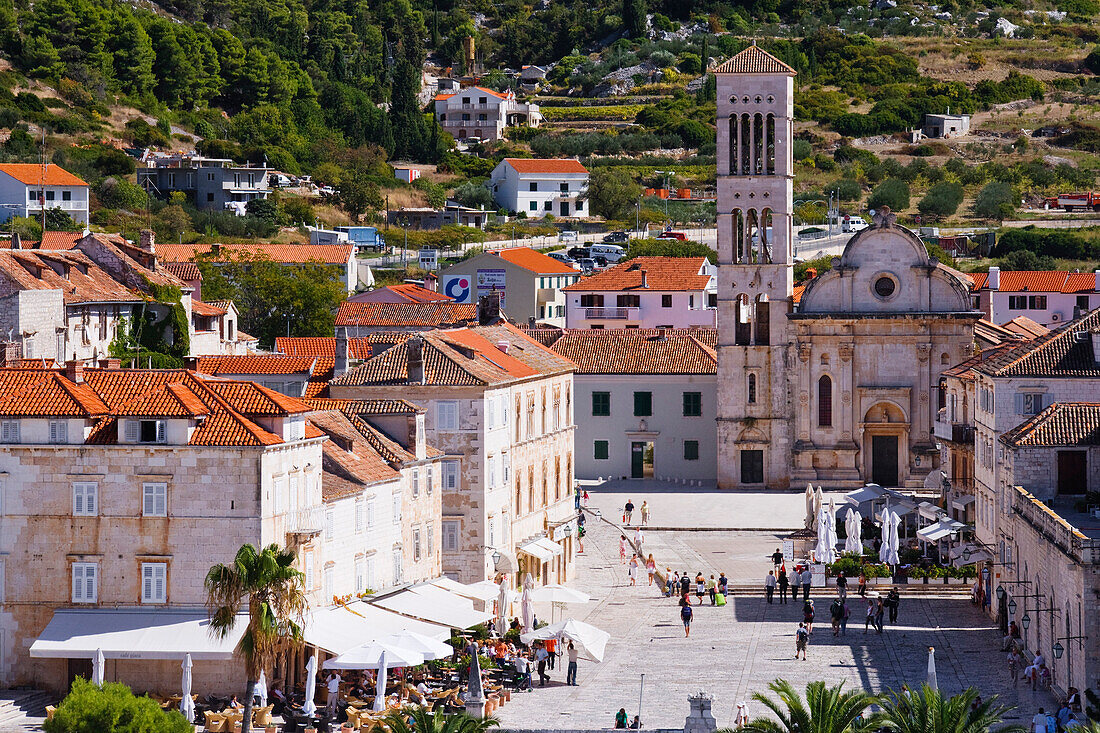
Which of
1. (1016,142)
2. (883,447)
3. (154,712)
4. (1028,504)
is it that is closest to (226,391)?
(154,712)

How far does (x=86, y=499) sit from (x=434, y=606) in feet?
30.8

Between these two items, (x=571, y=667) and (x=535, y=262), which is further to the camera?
(x=535, y=262)

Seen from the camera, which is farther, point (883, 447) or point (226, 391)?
point (883, 447)

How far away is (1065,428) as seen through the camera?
161 feet

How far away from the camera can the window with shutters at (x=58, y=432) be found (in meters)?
44.2

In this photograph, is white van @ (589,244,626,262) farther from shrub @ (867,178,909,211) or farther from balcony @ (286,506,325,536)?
balcony @ (286,506,325,536)

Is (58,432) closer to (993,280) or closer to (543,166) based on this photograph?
(993,280)

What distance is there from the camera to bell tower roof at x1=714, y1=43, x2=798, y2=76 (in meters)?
87.4

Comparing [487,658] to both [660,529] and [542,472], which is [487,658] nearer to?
[542,472]

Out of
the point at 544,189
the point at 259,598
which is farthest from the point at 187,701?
the point at 544,189

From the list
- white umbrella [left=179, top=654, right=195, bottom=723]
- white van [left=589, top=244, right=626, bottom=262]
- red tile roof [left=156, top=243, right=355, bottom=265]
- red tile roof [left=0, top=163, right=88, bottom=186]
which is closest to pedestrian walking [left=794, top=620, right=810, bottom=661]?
white umbrella [left=179, top=654, right=195, bottom=723]

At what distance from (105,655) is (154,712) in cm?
729

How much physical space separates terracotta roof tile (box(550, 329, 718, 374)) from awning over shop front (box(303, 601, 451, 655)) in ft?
127

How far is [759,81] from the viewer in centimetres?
8731
